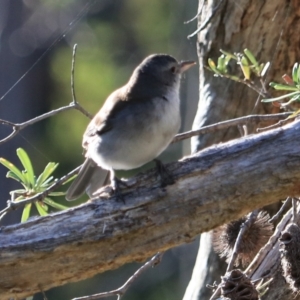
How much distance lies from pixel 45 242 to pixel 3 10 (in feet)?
31.6

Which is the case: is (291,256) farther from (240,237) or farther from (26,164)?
(26,164)

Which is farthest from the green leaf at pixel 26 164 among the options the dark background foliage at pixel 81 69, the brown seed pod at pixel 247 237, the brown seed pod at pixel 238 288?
the dark background foliage at pixel 81 69

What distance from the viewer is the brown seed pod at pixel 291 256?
7.79 feet

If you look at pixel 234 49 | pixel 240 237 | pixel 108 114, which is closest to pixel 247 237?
pixel 240 237

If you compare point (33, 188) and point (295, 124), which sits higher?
point (33, 188)

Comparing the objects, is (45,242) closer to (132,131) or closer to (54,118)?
(132,131)

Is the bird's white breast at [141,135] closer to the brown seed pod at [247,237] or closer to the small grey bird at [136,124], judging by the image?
the small grey bird at [136,124]

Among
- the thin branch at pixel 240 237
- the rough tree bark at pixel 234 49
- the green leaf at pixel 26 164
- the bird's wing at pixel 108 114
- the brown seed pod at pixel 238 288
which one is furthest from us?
the rough tree bark at pixel 234 49

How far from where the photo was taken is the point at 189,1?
971 centimetres

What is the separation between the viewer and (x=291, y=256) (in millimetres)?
2377

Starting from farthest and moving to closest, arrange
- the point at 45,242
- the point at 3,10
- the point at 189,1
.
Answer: the point at 3,10 < the point at 189,1 < the point at 45,242

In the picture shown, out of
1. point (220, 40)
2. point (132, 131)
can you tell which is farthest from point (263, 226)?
point (220, 40)

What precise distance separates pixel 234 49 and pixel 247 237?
1.20m

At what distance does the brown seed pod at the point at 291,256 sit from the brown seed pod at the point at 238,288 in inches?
5.5
